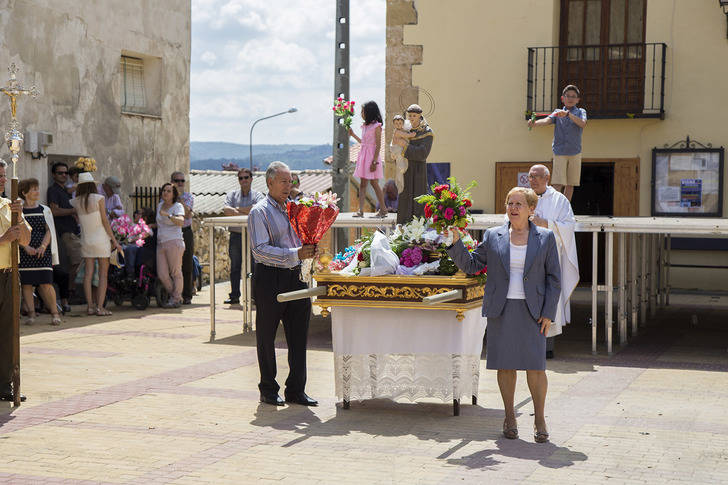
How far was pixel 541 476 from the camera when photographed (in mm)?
6621

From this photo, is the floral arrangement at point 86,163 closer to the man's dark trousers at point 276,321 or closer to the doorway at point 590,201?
the man's dark trousers at point 276,321

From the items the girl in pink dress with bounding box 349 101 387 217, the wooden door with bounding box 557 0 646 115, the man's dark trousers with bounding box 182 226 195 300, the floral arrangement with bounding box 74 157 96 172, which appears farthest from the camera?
the wooden door with bounding box 557 0 646 115

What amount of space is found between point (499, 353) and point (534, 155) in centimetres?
1325

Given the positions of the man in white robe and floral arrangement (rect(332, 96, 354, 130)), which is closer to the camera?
the man in white robe

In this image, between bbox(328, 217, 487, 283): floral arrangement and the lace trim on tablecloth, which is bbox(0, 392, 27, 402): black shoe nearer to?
the lace trim on tablecloth

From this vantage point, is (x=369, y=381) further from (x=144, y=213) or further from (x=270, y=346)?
(x=144, y=213)

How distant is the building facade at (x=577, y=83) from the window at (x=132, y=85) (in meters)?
5.02

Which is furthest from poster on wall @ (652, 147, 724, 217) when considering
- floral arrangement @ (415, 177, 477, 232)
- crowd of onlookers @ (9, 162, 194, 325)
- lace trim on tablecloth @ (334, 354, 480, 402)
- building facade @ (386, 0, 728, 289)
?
floral arrangement @ (415, 177, 477, 232)

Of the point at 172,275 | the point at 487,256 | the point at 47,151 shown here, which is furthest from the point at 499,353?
the point at 47,151

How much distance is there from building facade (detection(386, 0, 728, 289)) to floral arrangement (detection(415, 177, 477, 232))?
12.0 meters

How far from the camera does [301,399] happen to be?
9.01m

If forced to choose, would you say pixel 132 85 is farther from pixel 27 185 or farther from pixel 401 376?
pixel 401 376

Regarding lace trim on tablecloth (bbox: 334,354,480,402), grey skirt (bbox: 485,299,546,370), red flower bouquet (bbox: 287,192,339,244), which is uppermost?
red flower bouquet (bbox: 287,192,339,244)

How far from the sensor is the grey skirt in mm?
7582
